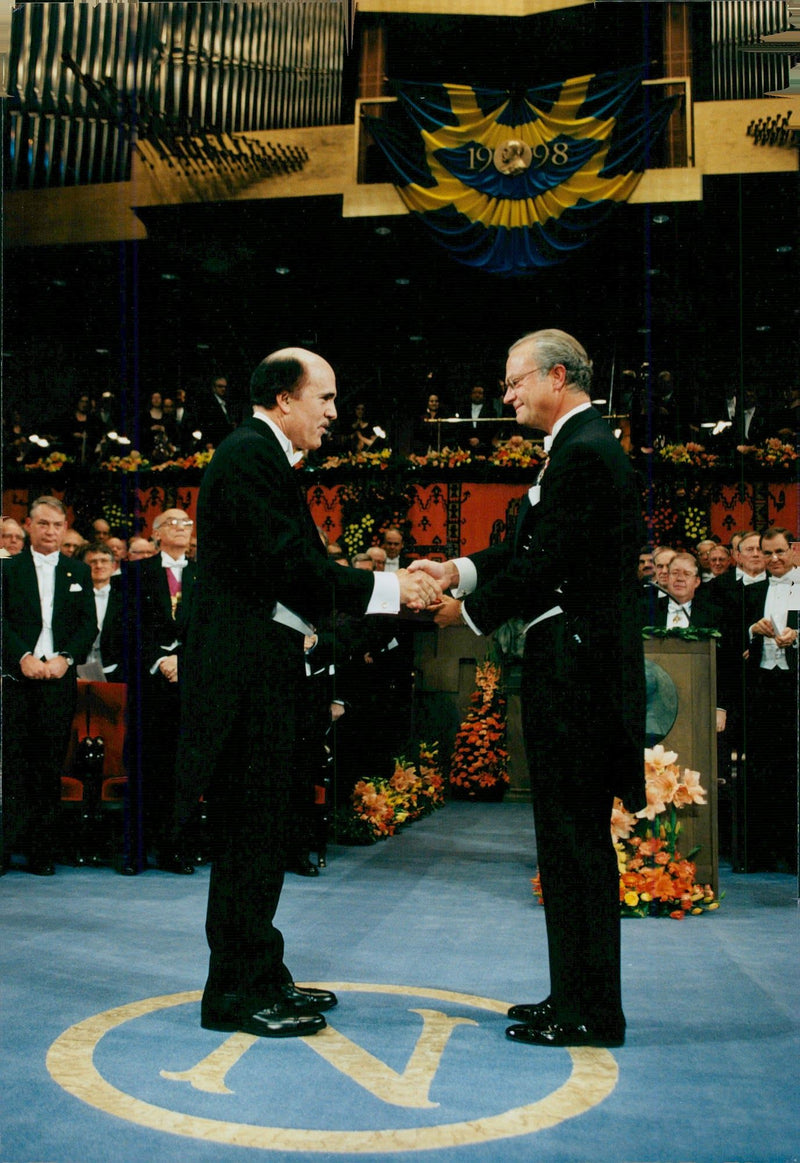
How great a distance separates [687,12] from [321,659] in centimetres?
945

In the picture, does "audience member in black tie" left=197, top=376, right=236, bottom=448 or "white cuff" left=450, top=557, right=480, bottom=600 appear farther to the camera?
"audience member in black tie" left=197, top=376, right=236, bottom=448

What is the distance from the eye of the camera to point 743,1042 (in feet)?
9.57

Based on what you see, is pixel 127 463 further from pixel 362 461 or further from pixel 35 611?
pixel 35 611

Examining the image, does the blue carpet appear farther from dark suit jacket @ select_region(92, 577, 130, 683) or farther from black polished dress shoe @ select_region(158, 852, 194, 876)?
dark suit jacket @ select_region(92, 577, 130, 683)

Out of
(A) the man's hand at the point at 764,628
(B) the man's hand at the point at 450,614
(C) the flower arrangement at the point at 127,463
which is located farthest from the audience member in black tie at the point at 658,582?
(C) the flower arrangement at the point at 127,463

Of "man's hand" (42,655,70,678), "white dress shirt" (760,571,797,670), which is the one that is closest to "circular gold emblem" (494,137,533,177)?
"white dress shirt" (760,571,797,670)

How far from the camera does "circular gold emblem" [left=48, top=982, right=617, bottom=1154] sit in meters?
2.22

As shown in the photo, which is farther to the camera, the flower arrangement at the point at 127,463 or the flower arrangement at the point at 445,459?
the flower arrangement at the point at 127,463

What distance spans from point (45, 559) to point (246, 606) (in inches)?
130

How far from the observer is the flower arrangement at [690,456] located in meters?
11.8

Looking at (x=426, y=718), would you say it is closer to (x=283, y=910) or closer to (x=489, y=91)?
(x=283, y=910)

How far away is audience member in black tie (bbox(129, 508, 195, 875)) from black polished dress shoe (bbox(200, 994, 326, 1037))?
279cm

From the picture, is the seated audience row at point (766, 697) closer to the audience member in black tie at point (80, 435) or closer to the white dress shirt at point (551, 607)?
the white dress shirt at point (551, 607)

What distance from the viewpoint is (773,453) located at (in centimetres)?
1178
